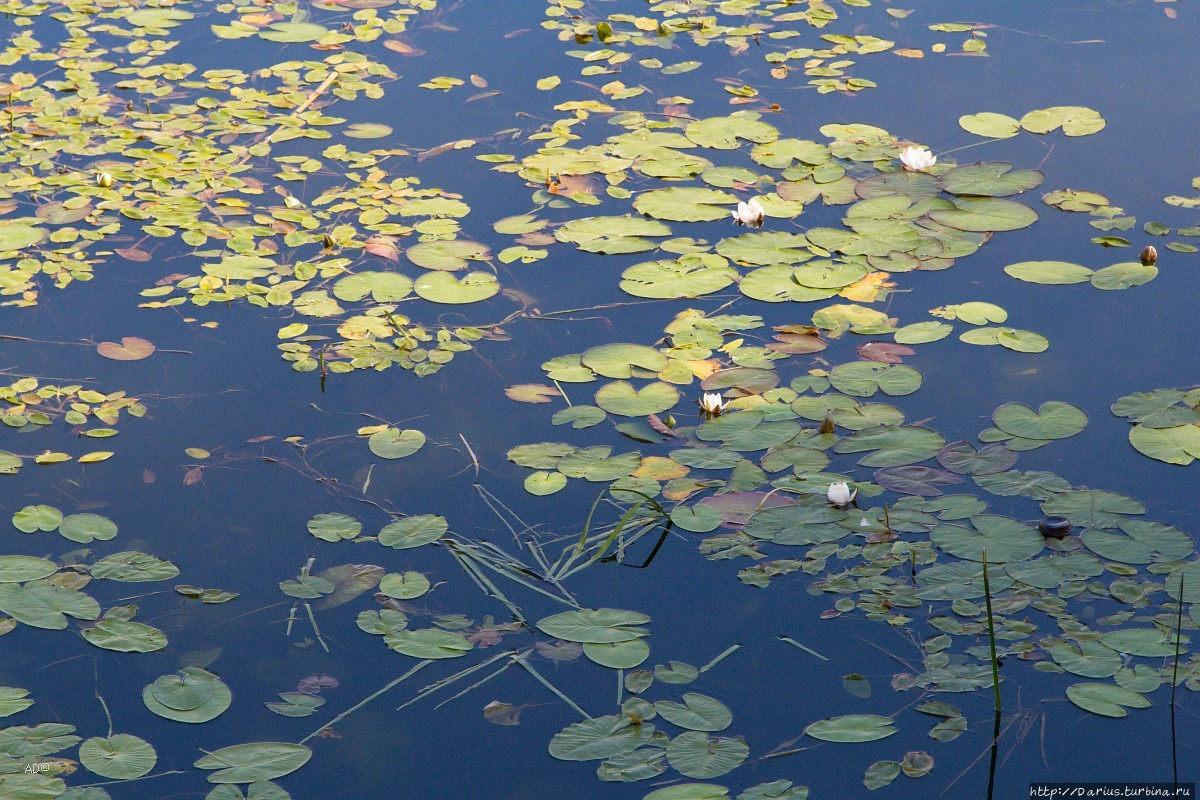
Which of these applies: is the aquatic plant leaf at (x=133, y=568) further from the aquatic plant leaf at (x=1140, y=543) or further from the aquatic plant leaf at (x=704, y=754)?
the aquatic plant leaf at (x=1140, y=543)

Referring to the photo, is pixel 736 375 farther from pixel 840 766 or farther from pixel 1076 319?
pixel 840 766

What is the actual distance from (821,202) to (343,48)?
2663 mm

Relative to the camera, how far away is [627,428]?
2.93 meters

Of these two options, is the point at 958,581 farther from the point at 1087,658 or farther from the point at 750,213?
the point at 750,213

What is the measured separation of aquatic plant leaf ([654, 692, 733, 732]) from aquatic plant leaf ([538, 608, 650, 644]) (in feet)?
0.66

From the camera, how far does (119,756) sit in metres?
2.13

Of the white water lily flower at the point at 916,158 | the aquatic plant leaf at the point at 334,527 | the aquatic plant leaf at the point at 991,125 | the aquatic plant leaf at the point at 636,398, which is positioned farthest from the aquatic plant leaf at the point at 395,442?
the aquatic plant leaf at the point at 991,125

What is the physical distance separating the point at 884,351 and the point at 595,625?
1.31m

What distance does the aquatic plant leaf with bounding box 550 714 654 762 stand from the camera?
2.09m

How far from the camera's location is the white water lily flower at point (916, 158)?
3883 mm

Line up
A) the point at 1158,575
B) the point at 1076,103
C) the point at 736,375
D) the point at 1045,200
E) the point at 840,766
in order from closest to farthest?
the point at 840,766 < the point at 1158,575 < the point at 736,375 < the point at 1045,200 < the point at 1076,103

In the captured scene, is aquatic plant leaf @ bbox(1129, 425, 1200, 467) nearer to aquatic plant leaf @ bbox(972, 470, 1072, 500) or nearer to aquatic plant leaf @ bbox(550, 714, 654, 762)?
aquatic plant leaf @ bbox(972, 470, 1072, 500)

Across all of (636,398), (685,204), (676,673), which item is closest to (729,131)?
(685,204)

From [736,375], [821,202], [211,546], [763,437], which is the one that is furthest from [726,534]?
[821,202]
